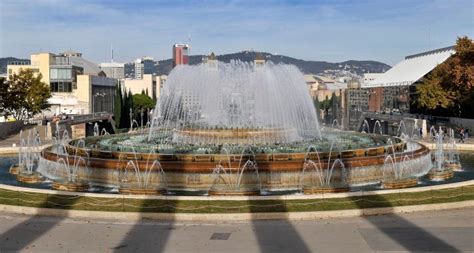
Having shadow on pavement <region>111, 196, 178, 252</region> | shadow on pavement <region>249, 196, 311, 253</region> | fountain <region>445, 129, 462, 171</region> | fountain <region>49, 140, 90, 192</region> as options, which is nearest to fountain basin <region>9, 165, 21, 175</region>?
fountain <region>49, 140, 90, 192</region>

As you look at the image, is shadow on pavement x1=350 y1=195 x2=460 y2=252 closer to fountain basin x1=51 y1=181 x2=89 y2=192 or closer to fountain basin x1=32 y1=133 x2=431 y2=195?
fountain basin x1=32 y1=133 x2=431 y2=195

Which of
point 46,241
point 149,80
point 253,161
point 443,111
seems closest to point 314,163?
point 253,161

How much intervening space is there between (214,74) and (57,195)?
2021cm

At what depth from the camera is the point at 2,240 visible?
1570 centimetres

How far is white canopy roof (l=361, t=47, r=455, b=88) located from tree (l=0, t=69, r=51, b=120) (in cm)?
5669

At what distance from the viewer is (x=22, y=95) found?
6488 cm

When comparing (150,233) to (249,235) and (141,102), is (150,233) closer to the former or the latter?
(249,235)

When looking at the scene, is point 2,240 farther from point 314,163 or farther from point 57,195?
point 314,163

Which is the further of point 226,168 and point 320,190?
point 226,168

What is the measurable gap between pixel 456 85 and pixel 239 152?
35.7 m

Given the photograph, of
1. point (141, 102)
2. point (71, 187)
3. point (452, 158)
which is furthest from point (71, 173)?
point (141, 102)

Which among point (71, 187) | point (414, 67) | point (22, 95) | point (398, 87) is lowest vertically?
point (71, 187)

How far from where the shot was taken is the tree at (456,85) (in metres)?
54.3

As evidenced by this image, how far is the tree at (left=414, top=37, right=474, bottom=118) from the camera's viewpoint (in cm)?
5434
